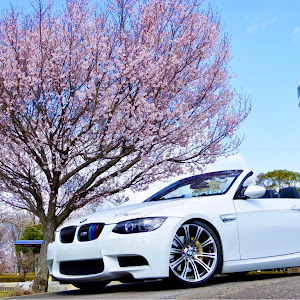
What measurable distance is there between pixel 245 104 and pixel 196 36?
270 centimetres

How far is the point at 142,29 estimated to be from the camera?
11.8m

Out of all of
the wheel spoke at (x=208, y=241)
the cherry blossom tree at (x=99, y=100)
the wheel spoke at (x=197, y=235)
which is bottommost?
the wheel spoke at (x=208, y=241)

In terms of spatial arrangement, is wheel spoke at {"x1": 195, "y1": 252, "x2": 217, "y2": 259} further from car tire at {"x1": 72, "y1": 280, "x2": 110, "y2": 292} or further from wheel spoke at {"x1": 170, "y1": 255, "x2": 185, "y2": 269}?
car tire at {"x1": 72, "y1": 280, "x2": 110, "y2": 292}

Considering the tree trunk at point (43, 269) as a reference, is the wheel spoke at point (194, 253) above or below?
above

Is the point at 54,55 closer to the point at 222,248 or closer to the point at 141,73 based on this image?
the point at 141,73

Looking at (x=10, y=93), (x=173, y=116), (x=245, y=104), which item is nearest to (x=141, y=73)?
(x=173, y=116)

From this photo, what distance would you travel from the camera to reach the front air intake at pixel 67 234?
497cm

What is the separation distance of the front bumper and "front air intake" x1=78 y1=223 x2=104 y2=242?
3.1 inches

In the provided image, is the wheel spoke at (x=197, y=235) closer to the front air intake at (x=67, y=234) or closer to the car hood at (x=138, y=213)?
the car hood at (x=138, y=213)

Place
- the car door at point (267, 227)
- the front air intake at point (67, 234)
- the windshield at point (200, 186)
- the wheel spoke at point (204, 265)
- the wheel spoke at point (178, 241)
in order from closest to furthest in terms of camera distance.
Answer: the wheel spoke at point (178, 241) → the wheel spoke at point (204, 265) → the front air intake at point (67, 234) → the car door at point (267, 227) → the windshield at point (200, 186)

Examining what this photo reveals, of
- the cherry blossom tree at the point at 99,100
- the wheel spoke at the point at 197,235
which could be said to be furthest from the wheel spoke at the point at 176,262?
the cherry blossom tree at the point at 99,100

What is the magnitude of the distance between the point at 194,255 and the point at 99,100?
6808 mm

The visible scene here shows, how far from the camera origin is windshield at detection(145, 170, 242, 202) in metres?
5.48

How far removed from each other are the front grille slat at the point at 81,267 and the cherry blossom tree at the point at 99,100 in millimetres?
5866
